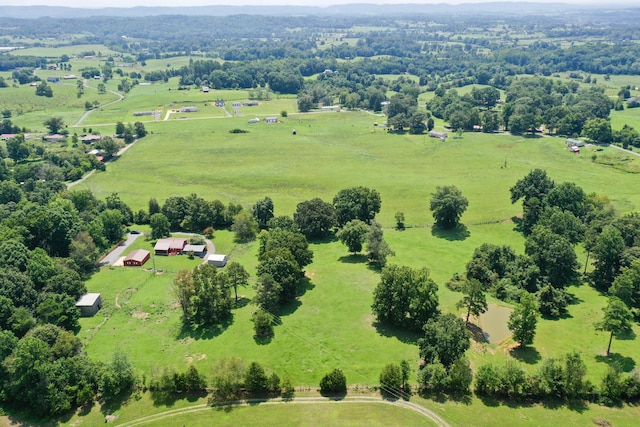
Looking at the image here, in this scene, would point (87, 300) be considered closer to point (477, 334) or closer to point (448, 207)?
point (477, 334)

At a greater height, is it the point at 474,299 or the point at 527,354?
the point at 474,299

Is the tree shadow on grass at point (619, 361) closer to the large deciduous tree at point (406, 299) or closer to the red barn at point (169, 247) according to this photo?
the large deciduous tree at point (406, 299)

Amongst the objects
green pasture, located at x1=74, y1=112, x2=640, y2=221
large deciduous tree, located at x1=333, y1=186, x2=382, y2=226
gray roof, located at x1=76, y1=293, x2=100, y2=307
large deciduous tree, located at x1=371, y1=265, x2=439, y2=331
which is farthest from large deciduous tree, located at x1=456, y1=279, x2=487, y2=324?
gray roof, located at x1=76, y1=293, x2=100, y2=307

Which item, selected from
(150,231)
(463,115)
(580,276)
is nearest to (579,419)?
(580,276)

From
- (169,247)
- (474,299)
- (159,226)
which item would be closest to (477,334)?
(474,299)

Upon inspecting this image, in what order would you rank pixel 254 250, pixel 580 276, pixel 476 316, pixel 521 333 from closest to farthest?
pixel 521 333
pixel 476 316
pixel 580 276
pixel 254 250

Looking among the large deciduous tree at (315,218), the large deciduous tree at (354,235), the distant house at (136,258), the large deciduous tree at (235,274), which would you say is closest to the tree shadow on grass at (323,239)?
the large deciduous tree at (315,218)

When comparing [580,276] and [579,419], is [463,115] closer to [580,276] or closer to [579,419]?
[580,276]
